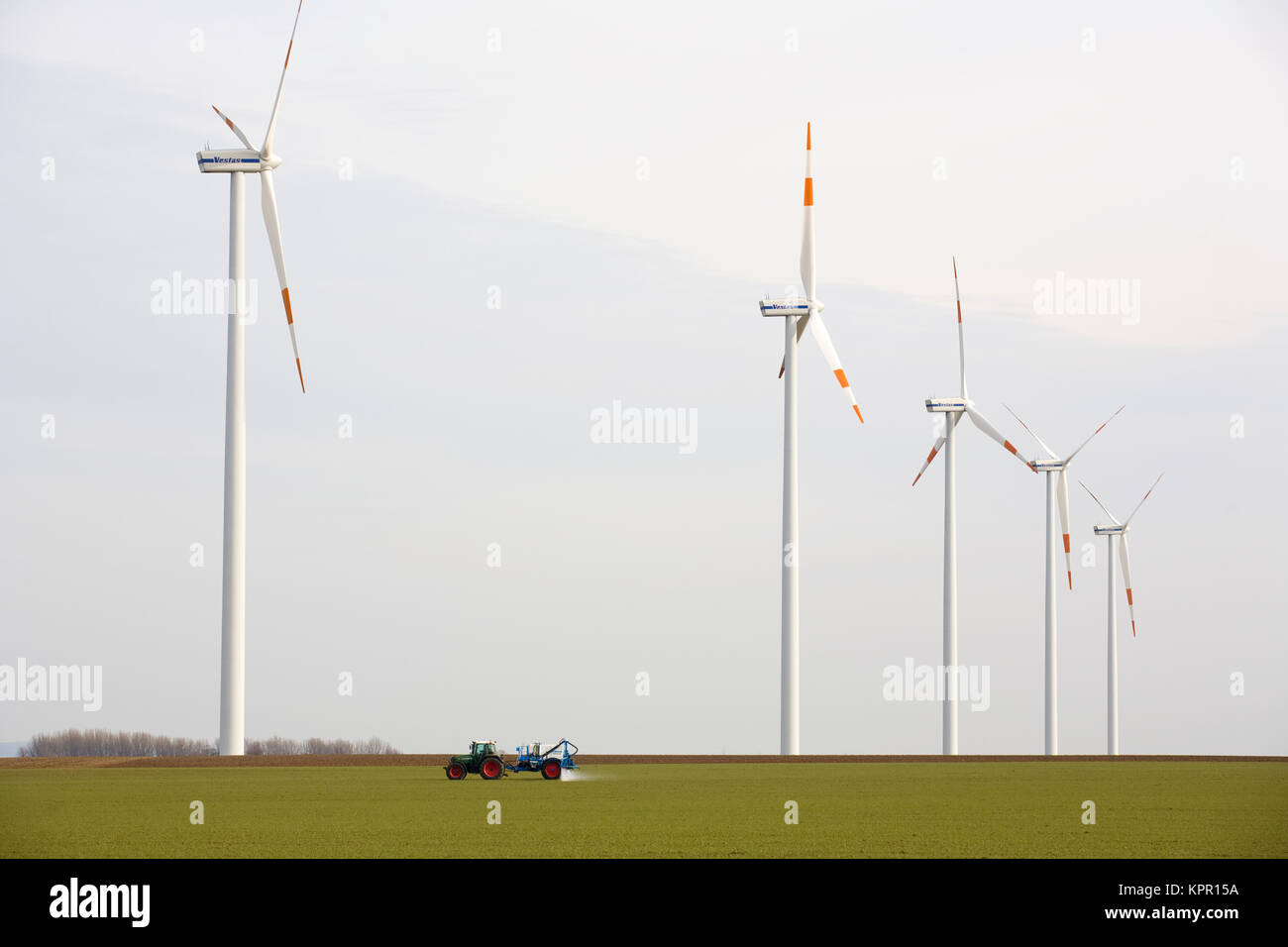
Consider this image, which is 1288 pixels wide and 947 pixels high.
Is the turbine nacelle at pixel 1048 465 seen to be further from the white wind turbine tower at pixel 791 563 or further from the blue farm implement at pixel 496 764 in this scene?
the blue farm implement at pixel 496 764

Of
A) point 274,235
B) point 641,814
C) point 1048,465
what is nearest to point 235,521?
point 274,235

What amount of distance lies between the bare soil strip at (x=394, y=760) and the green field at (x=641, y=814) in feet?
18.0

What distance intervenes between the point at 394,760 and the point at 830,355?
29.8 m

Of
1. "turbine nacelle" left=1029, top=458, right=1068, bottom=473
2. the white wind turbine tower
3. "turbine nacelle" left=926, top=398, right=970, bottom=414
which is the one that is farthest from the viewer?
"turbine nacelle" left=1029, top=458, right=1068, bottom=473

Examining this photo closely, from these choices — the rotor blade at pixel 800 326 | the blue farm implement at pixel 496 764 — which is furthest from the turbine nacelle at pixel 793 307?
the blue farm implement at pixel 496 764

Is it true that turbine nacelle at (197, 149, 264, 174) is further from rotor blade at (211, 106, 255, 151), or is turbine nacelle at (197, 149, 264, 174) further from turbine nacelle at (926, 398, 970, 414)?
turbine nacelle at (926, 398, 970, 414)

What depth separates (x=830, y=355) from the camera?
276 ft

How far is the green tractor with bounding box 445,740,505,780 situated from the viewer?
59.2m
